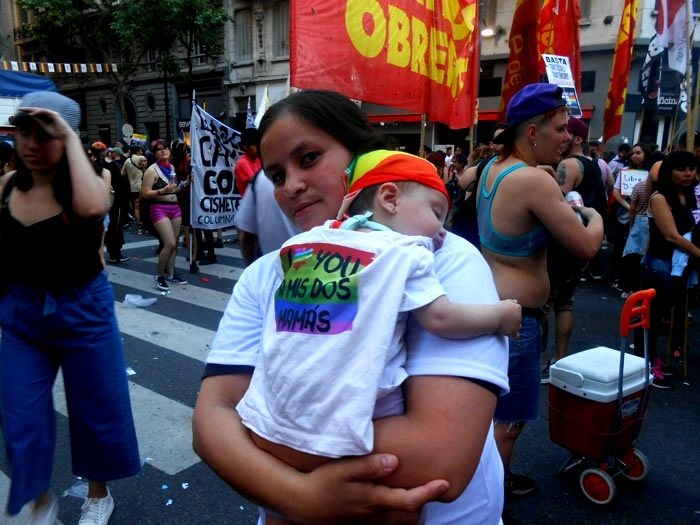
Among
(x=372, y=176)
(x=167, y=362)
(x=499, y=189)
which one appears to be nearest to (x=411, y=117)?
(x=167, y=362)

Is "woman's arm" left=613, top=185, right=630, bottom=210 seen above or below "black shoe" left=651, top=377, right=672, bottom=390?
above

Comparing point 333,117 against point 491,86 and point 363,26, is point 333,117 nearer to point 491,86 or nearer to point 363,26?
point 363,26

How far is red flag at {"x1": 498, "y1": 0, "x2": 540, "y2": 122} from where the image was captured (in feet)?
18.4

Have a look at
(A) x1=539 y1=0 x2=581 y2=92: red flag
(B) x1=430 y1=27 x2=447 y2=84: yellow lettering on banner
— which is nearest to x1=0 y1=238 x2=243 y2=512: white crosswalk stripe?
(B) x1=430 y1=27 x2=447 y2=84: yellow lettering on banner

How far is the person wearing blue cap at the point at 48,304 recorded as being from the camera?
91.1 inches

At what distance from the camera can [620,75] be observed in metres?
7.89

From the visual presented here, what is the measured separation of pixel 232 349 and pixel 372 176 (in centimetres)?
51

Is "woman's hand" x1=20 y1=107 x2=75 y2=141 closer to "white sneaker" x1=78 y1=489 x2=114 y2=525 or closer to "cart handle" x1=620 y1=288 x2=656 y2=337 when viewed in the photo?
"white sneaker" x1=78 y1=489 x2=114 y2=525

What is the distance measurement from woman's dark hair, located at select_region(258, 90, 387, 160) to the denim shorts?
1406mm

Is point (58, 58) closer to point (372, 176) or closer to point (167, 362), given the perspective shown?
point (167, 362)

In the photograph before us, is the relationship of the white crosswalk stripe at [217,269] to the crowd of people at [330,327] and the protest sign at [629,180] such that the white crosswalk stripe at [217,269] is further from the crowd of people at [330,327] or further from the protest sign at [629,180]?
the protest sign at [629,180]

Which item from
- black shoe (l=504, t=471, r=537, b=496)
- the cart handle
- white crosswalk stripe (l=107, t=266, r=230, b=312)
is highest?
the cart handle

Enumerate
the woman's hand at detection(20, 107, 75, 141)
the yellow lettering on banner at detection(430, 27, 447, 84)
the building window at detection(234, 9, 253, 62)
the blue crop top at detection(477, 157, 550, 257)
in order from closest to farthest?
1. the woman's hand at detection(20, 107, 75, 141)
2. the blue crop top at detection(477, 157, 550, 257)
3. the yellow lettering on banner at detection(430, 27, 447, 84)
4. the building window at detection(234, 9, 253, 62)

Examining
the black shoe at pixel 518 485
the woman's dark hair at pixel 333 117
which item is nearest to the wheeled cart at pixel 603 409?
the black shoe at pixel 518 485
